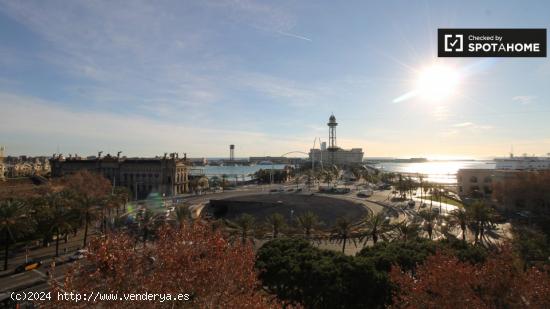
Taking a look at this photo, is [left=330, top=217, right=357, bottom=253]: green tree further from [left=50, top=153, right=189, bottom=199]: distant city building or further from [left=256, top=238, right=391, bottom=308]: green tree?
[left=50, top=153, right=189, bottom=199]: distant city building

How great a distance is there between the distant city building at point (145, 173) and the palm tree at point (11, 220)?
46.6m

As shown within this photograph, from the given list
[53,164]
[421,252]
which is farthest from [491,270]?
[53,164]

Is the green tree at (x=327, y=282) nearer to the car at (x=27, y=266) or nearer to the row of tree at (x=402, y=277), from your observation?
the row of tree at (x=402, y=277)

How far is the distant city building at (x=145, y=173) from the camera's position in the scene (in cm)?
8150

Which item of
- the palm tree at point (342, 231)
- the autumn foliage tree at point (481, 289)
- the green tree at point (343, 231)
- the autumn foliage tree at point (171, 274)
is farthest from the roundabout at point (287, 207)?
the autumn foliage tree at point (171, 274)

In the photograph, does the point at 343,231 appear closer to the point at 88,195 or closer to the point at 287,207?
the point at 287,207

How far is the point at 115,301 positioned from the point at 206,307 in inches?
120

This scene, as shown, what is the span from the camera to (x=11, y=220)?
29.9 m

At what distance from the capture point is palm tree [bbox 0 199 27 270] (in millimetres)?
29509

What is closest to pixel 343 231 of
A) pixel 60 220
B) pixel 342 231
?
pixel 342 231

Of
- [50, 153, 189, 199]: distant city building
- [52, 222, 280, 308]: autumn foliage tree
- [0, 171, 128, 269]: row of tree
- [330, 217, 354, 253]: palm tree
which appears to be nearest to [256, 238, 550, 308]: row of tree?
[52, 222, 280, 308]: autumn foliage tree

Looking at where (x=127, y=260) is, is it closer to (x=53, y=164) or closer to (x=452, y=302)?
(x=452, y=302)

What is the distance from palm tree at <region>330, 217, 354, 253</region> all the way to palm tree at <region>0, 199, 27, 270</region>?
31.4 m

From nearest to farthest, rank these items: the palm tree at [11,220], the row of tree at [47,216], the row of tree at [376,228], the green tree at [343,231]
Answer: the palm tree at [11,220], the row of tree at [47,216], the green tree at [343,231], the row of tree at [376,228]
